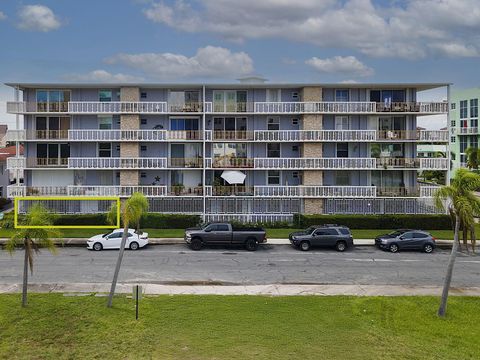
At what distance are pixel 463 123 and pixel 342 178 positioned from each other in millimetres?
56436

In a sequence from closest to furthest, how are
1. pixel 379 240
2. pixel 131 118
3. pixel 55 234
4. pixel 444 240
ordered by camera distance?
pixel 55 234 < pixel 379 240 < pixel 444 240 < pixel 131 118

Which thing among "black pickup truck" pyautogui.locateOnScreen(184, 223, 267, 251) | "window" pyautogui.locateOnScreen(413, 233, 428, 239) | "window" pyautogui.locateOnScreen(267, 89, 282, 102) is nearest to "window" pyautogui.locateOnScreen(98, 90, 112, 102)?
"window" pyautogui.locateOnScreen(267, 89, 282, 102)

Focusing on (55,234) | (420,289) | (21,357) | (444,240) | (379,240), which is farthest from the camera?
(444,240)

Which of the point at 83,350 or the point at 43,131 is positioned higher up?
the point at 43,131

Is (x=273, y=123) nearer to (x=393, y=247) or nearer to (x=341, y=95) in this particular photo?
(x=341, y=95)

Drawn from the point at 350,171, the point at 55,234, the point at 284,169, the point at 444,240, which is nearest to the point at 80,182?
the point at 284,169

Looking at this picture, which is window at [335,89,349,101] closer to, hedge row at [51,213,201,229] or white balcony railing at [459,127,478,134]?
hedge row at [51,213,201,229]

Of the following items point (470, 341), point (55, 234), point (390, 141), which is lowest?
point (470, 341)

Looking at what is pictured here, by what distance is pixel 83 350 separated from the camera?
1527 cm

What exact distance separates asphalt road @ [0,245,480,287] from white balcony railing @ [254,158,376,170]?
1037 cm

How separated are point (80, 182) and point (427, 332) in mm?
32205

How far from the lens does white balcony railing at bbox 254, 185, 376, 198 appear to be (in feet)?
139

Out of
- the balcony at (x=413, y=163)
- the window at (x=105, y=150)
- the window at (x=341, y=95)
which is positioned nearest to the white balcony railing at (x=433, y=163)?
the balcony at (x=413, y=163)

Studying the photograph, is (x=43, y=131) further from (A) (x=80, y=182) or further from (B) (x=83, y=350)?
(B) (x=83, y=350)
